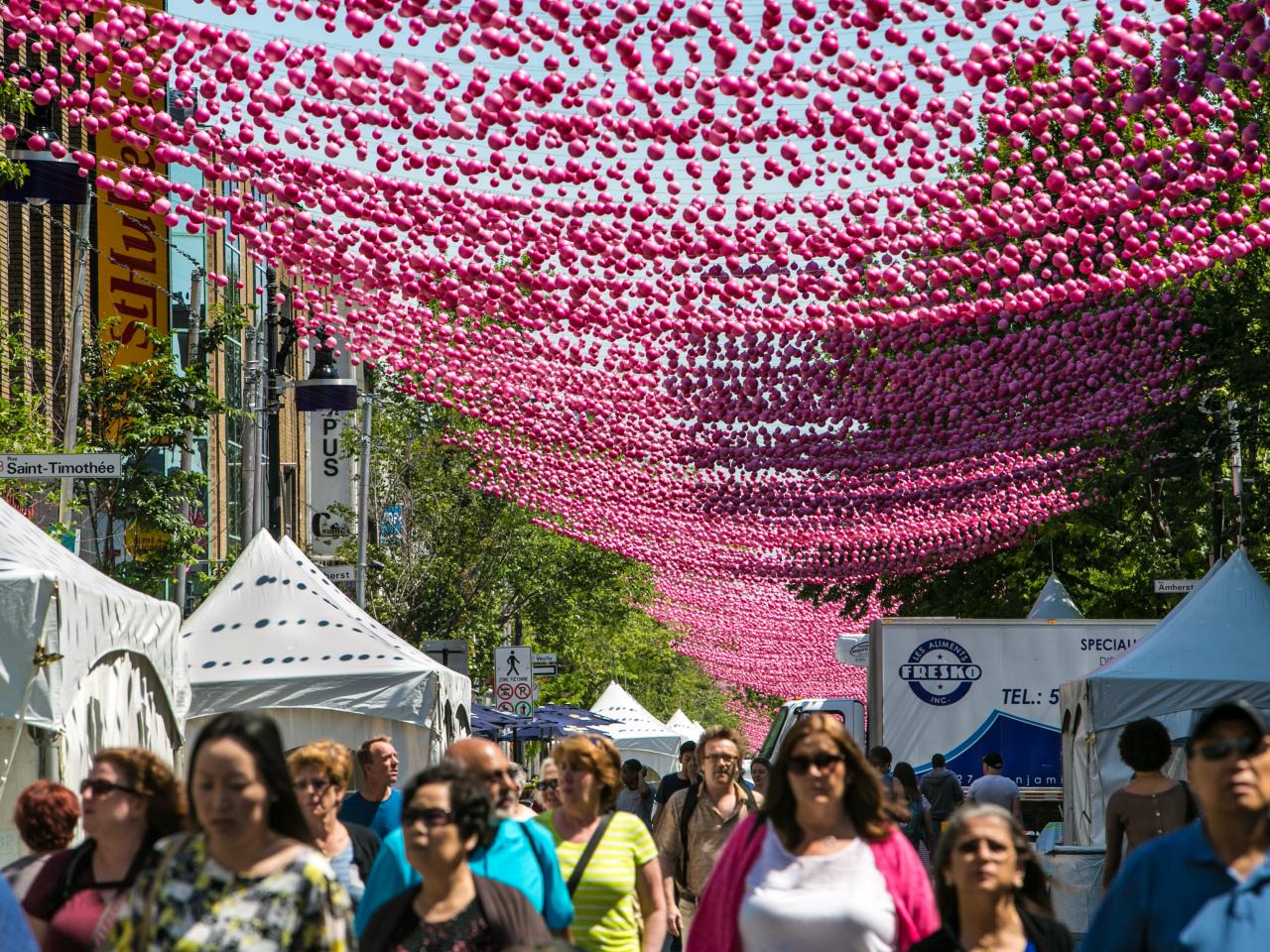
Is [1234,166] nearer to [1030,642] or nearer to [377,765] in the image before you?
[377,765]

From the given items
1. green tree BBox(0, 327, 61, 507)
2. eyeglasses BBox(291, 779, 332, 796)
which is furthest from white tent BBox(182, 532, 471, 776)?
eyeglasses BBox(291, 779, 332, 796)

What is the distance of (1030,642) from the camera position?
73.7ft

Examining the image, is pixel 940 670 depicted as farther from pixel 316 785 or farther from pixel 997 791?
pixel 316 785

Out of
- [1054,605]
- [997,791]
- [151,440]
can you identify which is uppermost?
[151,440]

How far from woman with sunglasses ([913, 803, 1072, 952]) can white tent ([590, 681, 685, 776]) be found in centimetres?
4394

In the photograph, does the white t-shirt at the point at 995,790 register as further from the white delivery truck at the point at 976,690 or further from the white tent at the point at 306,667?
the white tent at the point at 306,667

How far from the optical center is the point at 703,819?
9586mm

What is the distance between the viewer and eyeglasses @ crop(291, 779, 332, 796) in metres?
7.34

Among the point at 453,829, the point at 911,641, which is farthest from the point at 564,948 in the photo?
the point at 911,641

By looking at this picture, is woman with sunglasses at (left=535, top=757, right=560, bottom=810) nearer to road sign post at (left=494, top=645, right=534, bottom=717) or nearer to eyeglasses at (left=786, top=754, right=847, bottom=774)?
eyeglasses at (left=786, top=754, right=847, bottom=774)

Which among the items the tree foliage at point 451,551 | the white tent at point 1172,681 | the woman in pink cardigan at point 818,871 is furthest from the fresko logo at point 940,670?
the tree foliage at point 451,551

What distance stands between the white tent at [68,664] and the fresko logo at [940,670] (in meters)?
10.8

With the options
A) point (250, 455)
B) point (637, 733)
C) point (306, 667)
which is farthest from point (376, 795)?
point (637, 733)

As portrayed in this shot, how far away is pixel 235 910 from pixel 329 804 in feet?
10.0
